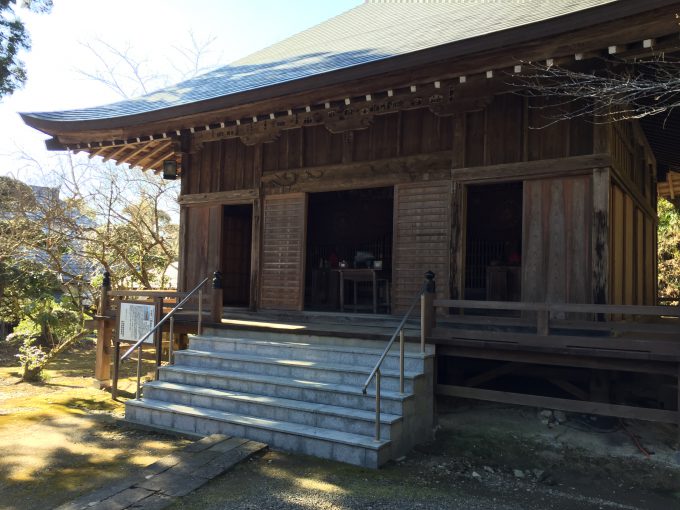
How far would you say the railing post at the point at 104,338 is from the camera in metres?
9.60

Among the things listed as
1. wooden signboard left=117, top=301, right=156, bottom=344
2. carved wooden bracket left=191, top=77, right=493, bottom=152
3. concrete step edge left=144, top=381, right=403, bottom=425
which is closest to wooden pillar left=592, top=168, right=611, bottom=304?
carved wooden bracket left=191, top=77, right=493, bottom=152

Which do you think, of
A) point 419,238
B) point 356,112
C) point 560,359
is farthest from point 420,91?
point 560,359

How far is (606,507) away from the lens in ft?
14.4

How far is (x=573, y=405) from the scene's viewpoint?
546cm

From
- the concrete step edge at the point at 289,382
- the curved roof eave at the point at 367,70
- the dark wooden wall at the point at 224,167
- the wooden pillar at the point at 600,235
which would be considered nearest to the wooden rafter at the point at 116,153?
the curved roof eave at the point at 367,70

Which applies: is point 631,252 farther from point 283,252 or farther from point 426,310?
point 283,252

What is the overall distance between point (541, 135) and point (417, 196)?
1.90 m

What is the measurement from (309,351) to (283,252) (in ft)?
9.24

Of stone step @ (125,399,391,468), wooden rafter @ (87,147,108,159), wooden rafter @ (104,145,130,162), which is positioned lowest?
stone step @ (125,399,391,468)

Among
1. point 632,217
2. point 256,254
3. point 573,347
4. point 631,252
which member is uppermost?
point 632,217

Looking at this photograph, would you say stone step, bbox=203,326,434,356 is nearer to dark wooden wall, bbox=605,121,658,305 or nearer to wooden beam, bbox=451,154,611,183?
wooden beam, bbox=451,154,611,183

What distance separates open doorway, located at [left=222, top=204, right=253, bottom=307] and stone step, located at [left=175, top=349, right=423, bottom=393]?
3.96m

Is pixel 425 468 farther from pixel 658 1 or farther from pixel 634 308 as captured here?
pixel 658 1

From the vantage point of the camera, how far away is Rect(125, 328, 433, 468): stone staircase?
526 cm
